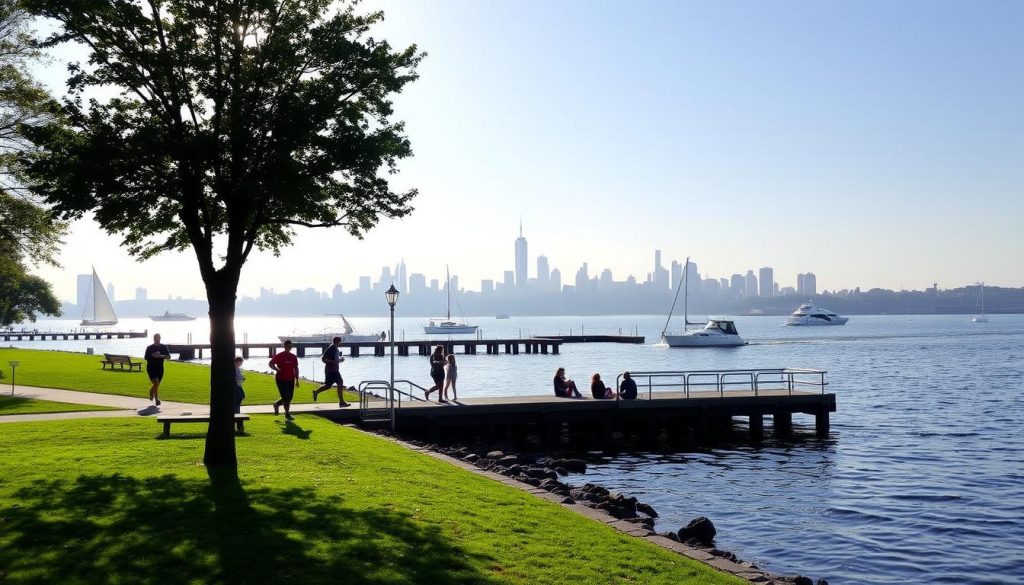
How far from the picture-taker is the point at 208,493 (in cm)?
1226

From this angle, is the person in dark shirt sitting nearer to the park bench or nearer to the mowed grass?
the mowed grass

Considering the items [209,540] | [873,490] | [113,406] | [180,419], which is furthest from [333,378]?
[209,540]

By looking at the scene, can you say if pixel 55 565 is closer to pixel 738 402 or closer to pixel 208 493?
pixel 208 493

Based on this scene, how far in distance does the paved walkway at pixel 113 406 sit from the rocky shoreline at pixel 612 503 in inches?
239

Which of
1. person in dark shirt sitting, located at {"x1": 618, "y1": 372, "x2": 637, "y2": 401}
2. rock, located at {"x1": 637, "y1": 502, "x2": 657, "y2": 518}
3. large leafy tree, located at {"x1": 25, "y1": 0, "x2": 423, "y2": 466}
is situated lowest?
rock, located at {"x1": 637, "y1": 502, "x2": 657, "y2": 518}

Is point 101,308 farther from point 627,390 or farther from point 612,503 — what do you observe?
point 612,503

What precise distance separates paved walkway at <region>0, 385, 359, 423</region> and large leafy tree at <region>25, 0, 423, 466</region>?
29.0 feet

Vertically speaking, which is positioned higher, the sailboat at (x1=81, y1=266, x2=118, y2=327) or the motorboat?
the sailboat at (x1=81, y1=266, x2=118, y2=327)

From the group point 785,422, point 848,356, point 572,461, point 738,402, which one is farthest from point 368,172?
point 848,356

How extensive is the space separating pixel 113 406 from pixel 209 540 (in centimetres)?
1775

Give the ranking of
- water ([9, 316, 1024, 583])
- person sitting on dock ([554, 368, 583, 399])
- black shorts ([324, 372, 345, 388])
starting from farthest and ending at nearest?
1. person sitting on dock ([554, 368, 583, 399])
2. black shorts ([324, 372, 345, 388])
3. water ([9, 316, 1024, 583])

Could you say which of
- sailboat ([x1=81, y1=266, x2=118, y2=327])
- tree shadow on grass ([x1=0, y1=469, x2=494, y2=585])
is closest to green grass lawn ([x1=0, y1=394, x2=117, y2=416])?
tree shadow on grass ([x1=0, y1=469, x2=494, y2=585])

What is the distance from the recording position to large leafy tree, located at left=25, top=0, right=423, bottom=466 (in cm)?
1377

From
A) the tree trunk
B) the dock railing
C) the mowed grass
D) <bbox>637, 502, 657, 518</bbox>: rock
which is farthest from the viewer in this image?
the dock railing
